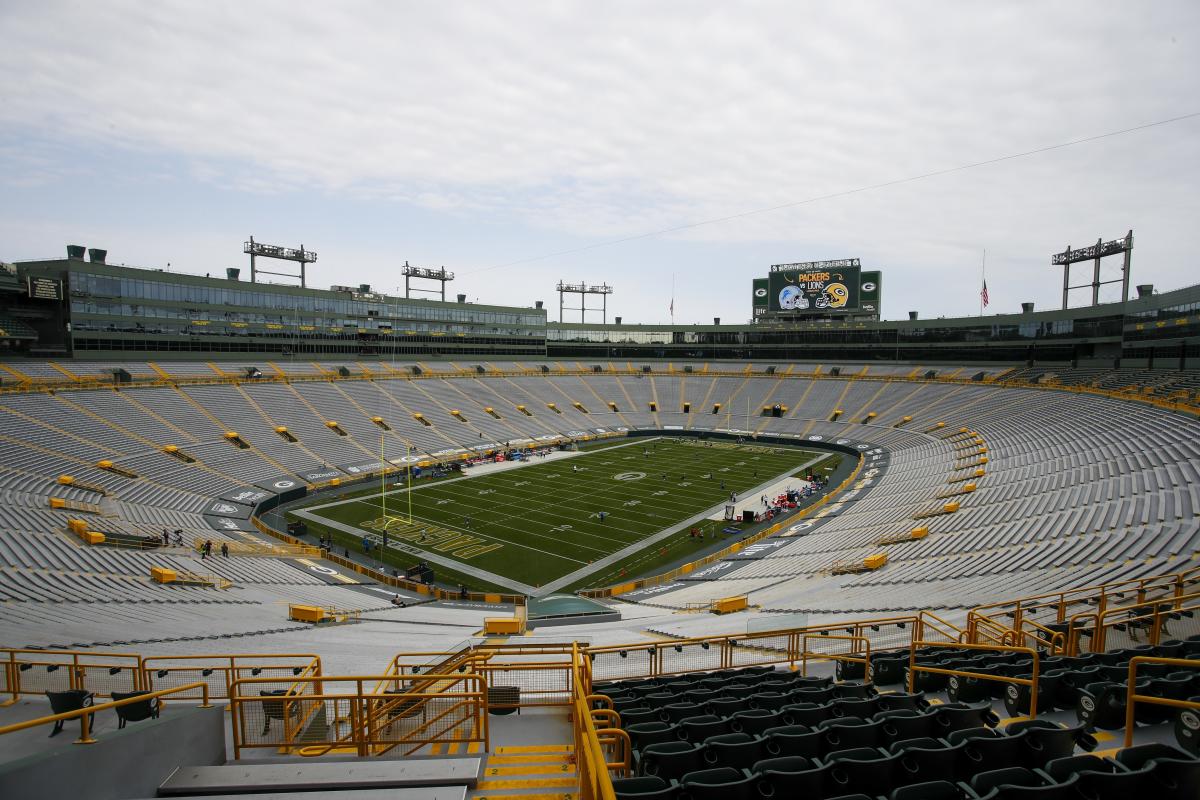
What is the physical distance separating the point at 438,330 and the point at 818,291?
44221mm

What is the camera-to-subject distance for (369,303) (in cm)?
6700

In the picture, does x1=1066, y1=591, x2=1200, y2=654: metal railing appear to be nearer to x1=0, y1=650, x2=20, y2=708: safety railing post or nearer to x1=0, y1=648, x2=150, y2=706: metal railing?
x1=0, y1=648, x2=150, y2=706: metal railing

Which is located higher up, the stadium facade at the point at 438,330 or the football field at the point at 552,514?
the stadium facade at the point at 438,330

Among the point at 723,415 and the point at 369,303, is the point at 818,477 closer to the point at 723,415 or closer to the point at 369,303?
the point at 723,415

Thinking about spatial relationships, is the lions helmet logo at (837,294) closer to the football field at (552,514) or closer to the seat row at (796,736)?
the football field at (552,514)

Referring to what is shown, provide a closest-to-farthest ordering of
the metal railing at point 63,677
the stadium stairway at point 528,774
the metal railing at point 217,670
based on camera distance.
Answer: the stadium stairway at point 528,774 → the metal railing at point 63,677 → the metal railing at point 217,670

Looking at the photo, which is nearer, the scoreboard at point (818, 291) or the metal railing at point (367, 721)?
the metal railing at point (367, 721)

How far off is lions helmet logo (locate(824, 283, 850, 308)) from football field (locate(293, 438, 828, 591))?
2245 cm

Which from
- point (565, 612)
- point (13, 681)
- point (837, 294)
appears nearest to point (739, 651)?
point (565, 612)

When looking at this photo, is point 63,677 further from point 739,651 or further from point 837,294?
point 837,294

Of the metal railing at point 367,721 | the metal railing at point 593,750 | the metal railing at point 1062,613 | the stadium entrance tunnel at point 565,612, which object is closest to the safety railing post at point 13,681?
the metal railing at point 367,721

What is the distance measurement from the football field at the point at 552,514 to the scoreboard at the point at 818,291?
74.2 feet

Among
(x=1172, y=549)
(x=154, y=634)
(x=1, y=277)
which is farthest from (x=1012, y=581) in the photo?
(x=1, y=277)

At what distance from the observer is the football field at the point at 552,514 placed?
29.6 metres
